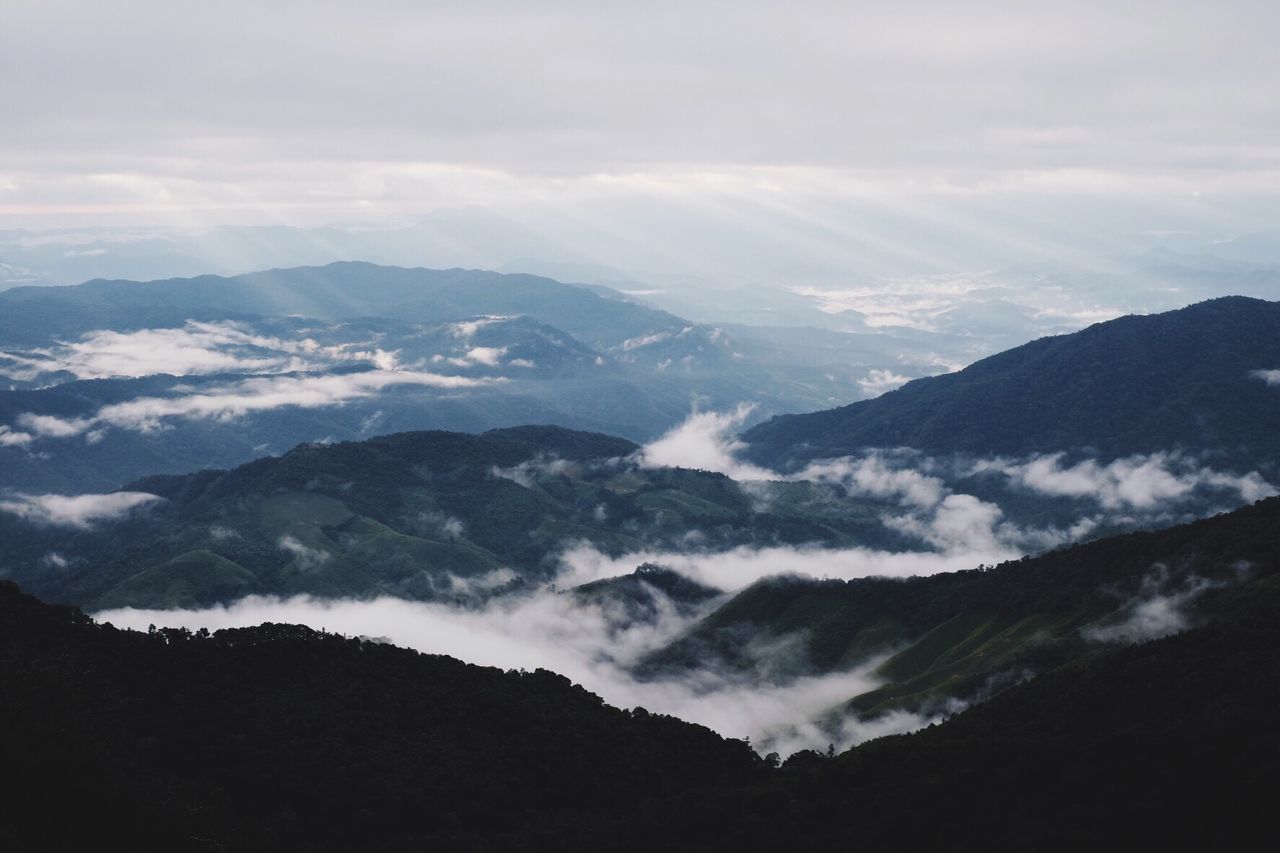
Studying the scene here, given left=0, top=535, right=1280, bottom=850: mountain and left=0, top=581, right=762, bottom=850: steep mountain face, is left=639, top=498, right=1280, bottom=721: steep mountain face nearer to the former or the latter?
left=0, top=535, right=1280, bottom=850: mountain

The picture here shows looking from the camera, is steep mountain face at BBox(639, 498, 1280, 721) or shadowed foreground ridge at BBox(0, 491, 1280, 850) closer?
shadowed foreground ridge at BBox(0, 491, 1280, 850)

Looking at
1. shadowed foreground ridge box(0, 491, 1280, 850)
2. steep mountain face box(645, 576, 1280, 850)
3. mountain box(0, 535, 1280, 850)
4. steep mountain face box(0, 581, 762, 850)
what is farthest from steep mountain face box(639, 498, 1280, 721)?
Answer: steep mountain face box(0, 581, 762, 850)

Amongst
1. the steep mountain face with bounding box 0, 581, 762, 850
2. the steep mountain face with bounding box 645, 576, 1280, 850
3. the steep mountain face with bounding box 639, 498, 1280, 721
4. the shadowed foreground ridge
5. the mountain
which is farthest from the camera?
the steep mountain face with bounding box 639, 498, 1280, 721

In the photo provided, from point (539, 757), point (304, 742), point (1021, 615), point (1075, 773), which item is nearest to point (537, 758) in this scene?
point (539, 757)

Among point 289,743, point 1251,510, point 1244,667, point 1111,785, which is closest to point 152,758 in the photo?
point 289,743

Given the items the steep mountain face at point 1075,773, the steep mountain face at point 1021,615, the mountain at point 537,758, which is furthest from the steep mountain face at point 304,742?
the steep mountain face at point 1021,615

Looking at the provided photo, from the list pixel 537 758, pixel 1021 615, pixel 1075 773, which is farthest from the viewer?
pixel 1021 615

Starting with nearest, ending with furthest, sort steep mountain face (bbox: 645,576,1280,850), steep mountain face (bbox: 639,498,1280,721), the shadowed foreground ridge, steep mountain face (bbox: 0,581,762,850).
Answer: steep mountain face (bbox: 645,576,1280,850)
the shadowed foreground ridge
steep mountain face (bbox: 0,581,762,850)
steep mountain face (bbox: 639,498,1280,721)

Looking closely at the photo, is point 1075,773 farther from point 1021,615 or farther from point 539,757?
point 1021,615
